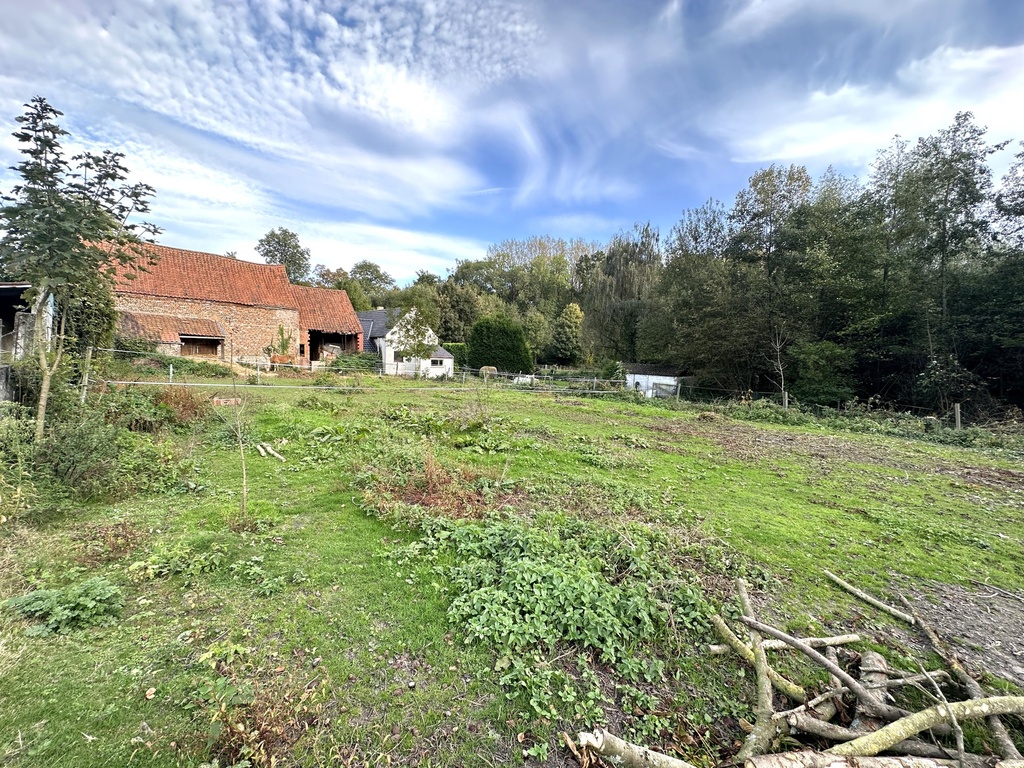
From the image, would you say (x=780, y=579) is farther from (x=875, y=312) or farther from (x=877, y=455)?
(x=875, y=312)

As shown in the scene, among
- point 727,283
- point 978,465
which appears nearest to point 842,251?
point 727,283

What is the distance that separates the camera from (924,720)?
2.28 m

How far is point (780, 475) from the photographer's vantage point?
8258 mm

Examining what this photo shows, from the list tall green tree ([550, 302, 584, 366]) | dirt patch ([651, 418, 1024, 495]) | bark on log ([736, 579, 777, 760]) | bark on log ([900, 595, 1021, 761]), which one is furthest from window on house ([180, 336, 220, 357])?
bark on log ([900, 595, 1021, 761])

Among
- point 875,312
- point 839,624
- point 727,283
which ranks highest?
point 727,283

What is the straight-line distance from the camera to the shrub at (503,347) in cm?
3238

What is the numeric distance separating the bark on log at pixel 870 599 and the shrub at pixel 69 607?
628cm

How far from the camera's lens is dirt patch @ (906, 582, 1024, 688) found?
312 cm

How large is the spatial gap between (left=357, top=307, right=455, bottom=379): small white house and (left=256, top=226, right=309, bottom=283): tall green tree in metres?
20.8

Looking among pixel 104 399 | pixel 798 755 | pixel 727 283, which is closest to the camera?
pixel 798 755

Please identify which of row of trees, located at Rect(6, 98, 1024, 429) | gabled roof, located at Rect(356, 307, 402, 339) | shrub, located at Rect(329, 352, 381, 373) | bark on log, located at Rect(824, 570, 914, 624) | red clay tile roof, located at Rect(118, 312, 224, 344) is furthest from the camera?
gabled roof, located at Rect(356, 307, 402, 339)

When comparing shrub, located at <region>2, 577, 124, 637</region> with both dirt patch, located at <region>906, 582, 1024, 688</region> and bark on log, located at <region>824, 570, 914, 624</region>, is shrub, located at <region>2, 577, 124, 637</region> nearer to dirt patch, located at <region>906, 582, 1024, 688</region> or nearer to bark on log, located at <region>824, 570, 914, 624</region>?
bark on log, located at <region>824, 570, 914, 624</region>

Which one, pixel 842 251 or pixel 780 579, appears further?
pixel 842 251

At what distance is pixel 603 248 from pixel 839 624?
146ft
